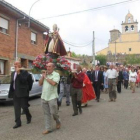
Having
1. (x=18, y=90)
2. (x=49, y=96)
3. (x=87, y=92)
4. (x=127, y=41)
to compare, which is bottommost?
(x=87, y=92)

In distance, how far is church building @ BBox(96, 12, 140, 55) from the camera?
86775mm

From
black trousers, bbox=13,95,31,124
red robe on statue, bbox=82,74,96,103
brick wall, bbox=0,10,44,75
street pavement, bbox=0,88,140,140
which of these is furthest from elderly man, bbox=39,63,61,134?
brick wall, bbox=0,10,44,75

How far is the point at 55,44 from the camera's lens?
752cm

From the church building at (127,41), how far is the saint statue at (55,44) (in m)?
78.2

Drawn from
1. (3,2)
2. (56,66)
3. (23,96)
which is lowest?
(23,96)

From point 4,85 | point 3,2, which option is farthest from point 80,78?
point 3,2

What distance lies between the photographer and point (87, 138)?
5531 millimetres

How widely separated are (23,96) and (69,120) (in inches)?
67.2

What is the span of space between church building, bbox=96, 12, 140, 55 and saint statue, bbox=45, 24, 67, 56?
78241mm

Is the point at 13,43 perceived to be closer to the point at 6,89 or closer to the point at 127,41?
the point at 6,89

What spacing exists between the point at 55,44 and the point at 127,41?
278 ft

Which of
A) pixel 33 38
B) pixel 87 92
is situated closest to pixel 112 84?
pixel 87 92

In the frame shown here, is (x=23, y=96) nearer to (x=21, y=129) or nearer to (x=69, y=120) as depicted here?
(x=21, y=129)

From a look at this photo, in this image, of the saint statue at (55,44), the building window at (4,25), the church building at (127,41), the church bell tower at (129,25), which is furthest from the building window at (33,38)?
the church bell tower at (129,25)
